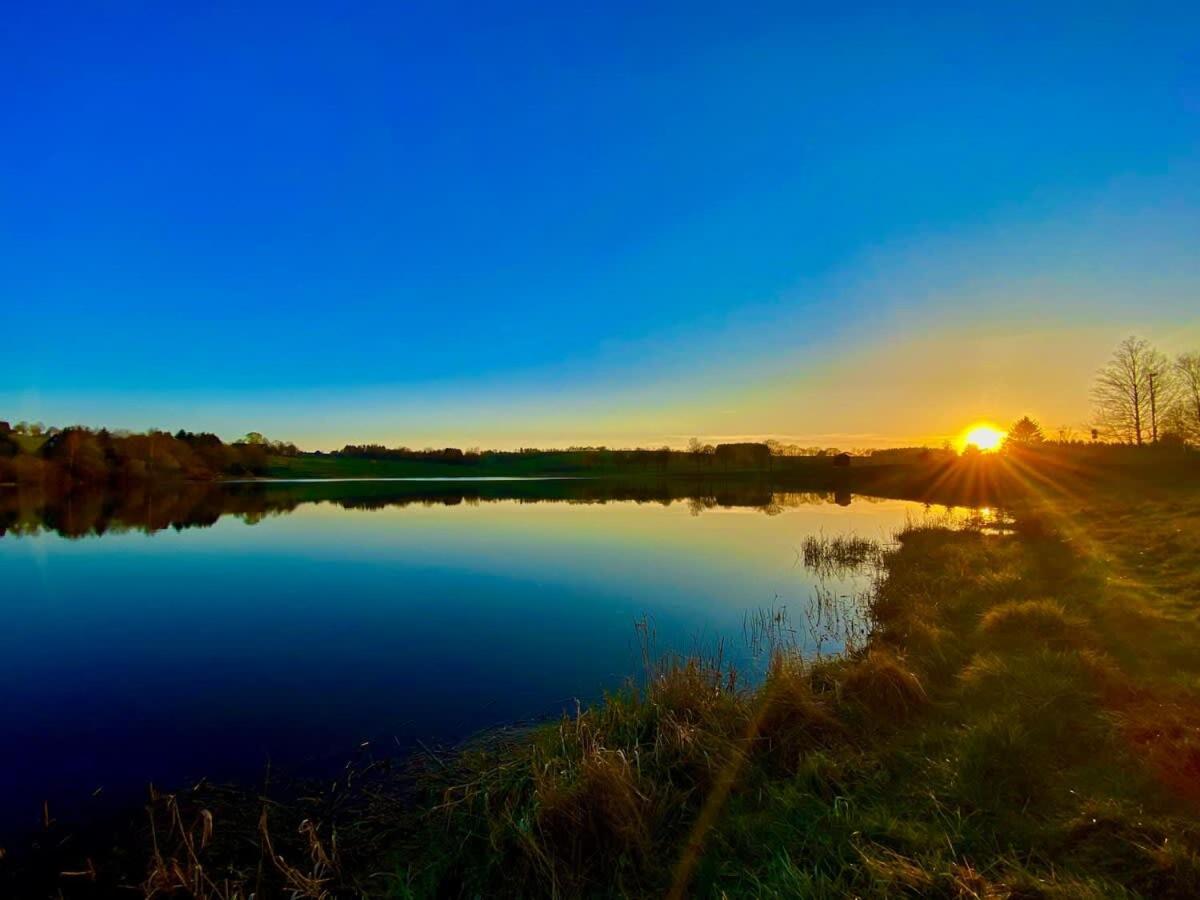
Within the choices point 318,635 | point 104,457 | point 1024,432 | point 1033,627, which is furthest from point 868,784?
point 104,457

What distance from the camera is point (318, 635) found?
14.1 meters

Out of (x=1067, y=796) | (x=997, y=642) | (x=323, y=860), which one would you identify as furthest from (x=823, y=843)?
(x=997, y=642)

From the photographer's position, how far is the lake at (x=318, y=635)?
848cm

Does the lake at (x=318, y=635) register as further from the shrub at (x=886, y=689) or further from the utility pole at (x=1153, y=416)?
the utility pole at (x=1153, y=416)

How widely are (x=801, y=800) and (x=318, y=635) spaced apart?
12193 mm

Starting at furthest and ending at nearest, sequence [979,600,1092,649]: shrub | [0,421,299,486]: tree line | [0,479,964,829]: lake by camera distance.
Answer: [0,421,299,486]: tree line, [979,600,1092,649]: shrub, [0,479,964,829]: lake

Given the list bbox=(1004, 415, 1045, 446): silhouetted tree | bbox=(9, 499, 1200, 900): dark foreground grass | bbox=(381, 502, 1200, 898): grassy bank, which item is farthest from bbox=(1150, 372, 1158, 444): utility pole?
bbox=(9, 499, 1200, 900): dark foreground grass

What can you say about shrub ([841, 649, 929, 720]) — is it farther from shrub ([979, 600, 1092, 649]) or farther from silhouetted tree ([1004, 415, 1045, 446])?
silhouetted tree ([1004, 415, 1045, 446])

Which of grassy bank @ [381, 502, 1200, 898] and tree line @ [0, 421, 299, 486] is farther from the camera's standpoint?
tree line @ [0, 421, 299, 486]

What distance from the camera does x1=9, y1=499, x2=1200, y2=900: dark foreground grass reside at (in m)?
4.56

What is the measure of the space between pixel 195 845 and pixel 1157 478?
167 ft

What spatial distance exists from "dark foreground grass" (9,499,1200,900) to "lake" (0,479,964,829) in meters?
1.76

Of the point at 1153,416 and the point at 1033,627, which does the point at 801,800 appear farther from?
the point at 1153,416

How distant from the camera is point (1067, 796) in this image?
5.17 m
